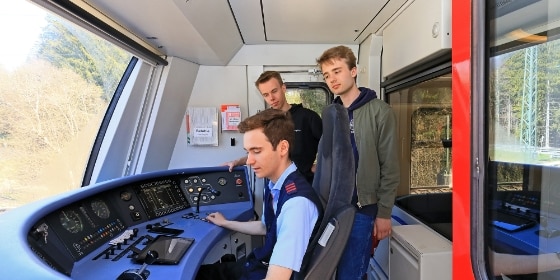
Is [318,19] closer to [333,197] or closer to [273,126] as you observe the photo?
[273,126]

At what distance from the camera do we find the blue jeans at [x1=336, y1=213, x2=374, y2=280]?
1.43m

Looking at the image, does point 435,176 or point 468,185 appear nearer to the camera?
point 468,185

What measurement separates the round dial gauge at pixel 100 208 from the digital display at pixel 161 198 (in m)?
0.27

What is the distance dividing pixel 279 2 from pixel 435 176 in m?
1.66

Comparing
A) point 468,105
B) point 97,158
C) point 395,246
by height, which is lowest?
point 395,246

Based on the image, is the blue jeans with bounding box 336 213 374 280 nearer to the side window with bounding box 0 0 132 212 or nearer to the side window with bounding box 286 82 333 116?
the side window with bounding box 0 0 132 212

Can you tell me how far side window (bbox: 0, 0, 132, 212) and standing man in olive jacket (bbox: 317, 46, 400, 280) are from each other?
143 centimetres

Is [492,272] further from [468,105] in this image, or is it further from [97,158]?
[97,158]

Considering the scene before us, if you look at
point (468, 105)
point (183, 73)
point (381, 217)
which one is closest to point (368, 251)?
point (381, 217)

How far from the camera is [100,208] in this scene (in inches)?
66.2

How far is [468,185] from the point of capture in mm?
878

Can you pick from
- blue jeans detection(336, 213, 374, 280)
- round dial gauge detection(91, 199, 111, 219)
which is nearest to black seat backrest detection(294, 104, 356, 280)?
blue jeans detection(336, 213, 374, 280)

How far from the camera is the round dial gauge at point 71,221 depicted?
1.40 meters

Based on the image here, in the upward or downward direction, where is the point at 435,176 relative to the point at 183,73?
downward
